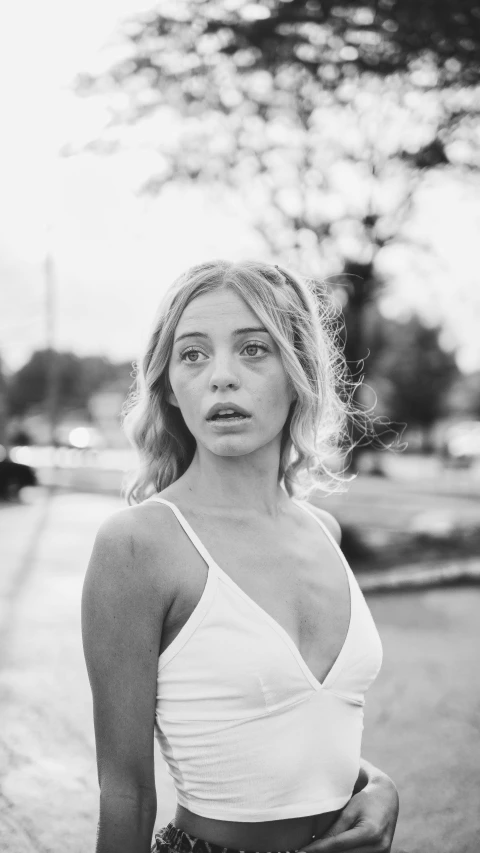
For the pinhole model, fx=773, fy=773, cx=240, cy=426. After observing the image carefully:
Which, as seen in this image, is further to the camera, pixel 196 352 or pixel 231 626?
pixel 196 352

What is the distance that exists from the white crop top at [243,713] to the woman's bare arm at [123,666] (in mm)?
57

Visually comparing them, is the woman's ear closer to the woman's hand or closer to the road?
the woman's hand

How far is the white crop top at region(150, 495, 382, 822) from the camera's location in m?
1.55

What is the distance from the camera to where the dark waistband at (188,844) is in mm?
1625

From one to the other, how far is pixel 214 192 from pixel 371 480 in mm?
18921

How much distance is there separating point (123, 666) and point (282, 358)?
790 millimetres

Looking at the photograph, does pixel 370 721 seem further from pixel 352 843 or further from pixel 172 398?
pixel 172 398

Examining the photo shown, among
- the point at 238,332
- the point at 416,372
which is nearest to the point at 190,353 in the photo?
the point at 238,332

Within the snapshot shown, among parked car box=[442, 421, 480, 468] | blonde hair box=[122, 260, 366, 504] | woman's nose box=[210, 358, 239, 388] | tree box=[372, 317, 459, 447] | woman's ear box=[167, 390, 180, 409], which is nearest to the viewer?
woman's nose box=[210, 358, 239, 388]

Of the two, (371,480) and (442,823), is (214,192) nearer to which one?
(442,823)

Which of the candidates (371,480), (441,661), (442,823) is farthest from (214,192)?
(371,480)

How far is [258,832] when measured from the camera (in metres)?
1.62

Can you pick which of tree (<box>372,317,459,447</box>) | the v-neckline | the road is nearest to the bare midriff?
the v-neckline

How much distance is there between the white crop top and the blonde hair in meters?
0.46
